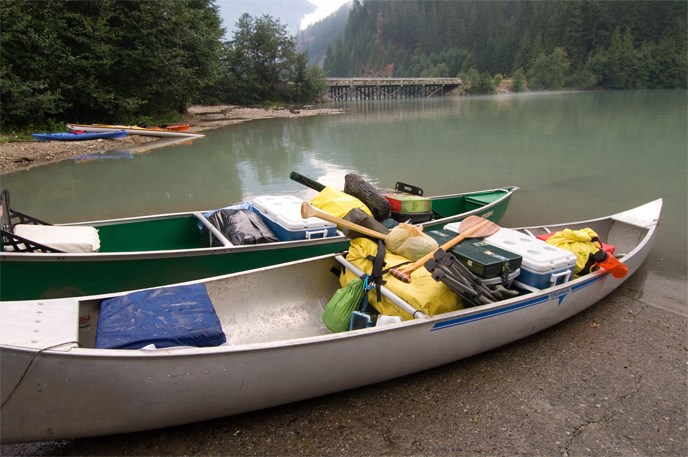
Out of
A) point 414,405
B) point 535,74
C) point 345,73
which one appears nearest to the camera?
point 414,405

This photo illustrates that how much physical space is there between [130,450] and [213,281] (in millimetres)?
1416

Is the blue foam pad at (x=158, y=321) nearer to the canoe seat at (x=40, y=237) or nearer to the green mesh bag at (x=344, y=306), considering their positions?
the green mesh bag at (x=344, y=306)

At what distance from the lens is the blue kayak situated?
1708cm

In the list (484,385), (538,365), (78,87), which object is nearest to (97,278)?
(484,385)

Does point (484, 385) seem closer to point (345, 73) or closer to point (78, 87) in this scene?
point (78, 87)

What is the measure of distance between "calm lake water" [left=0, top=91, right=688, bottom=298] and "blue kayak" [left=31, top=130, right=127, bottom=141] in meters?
2.86

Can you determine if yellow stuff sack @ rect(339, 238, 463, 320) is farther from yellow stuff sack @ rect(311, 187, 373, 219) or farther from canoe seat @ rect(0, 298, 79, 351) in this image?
canoe seat @ rect(0, 298, 79, 351)

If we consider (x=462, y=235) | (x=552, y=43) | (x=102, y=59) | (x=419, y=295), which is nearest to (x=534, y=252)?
(x=462, y=235)

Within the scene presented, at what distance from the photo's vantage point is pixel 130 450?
2857 millimetres

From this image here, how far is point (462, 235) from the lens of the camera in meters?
4.24

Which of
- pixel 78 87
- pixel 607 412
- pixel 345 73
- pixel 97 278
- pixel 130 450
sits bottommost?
pixel 607 412

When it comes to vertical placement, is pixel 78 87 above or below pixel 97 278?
above

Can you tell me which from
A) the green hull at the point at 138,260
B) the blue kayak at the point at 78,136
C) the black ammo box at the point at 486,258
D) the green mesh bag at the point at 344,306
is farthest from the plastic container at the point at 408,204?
the blue kayak at the point at 78,136

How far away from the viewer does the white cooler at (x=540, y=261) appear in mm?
3984
